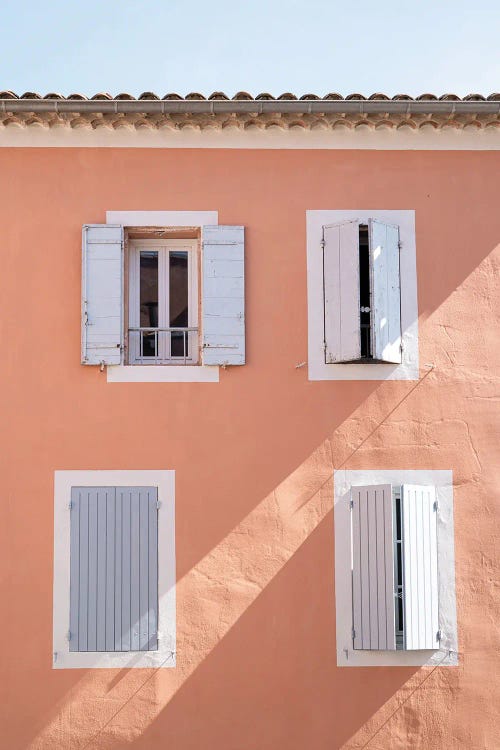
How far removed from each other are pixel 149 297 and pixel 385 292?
2.17 metres

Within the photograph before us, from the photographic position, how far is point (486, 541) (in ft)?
32.2

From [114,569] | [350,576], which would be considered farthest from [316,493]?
[114,569]

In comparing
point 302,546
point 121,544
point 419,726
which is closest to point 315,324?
point 302,546

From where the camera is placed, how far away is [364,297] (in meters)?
9.95

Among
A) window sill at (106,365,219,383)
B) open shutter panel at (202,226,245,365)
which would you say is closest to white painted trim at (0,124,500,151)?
open shutter panel at (202,226,245,365)

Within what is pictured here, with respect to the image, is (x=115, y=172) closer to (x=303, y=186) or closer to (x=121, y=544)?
(x=303, y=186)

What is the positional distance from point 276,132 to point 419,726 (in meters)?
5.48

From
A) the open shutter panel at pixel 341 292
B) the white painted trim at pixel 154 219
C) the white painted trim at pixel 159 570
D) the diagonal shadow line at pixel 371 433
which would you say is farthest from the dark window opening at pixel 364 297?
the white painted trim at pixel 159 570

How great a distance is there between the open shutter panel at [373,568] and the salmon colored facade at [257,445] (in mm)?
266

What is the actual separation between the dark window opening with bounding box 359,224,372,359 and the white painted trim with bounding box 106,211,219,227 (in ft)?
4.74

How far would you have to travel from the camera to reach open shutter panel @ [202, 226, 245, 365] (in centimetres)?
985

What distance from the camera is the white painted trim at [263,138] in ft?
33.2

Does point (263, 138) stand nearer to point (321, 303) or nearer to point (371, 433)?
Result: point (321, 303)

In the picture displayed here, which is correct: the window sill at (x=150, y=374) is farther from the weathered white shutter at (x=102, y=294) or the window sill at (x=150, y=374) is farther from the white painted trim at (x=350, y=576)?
the white painted trim at (x=350, y=576)
